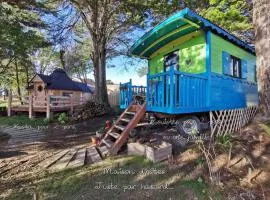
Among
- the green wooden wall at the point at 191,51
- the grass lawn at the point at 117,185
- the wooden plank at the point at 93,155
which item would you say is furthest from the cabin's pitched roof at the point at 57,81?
the grass lawn at the point at 117,185

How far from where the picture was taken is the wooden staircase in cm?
643

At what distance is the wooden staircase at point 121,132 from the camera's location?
643cm

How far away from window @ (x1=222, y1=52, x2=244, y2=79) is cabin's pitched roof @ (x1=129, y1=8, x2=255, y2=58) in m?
0.59

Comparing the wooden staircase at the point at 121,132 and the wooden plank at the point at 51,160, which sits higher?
the wooden staircase at the point at 121,132

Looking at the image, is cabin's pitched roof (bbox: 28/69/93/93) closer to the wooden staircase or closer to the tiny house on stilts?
the tiny house on stilts

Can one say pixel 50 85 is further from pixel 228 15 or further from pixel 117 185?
pixel 117 185

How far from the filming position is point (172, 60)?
9.02 m

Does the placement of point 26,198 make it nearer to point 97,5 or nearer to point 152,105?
point 152,105

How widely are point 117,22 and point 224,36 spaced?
366 inches

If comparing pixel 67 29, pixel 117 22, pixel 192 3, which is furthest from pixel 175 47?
pixel 67 29

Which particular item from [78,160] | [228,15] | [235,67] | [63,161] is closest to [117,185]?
[78,160]

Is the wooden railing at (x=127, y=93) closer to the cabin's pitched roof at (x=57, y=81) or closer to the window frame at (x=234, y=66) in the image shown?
the window frame at (x=234, y=66)

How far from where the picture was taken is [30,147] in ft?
26.6

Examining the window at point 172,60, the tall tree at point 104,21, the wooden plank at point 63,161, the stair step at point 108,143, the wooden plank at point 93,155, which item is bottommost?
the wooden plank at point 63,161
